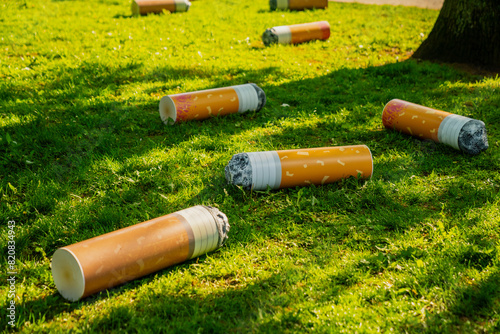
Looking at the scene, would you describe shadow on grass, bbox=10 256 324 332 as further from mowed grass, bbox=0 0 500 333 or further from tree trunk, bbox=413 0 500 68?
tree trunk, bbox=413 0 500 68

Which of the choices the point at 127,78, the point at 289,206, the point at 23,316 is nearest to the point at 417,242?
the point at 289,206

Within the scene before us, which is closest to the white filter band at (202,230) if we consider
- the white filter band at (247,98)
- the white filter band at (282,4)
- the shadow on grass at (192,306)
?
the shadow on grass at (192,306)

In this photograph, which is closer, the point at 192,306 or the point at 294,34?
the point at 192,306

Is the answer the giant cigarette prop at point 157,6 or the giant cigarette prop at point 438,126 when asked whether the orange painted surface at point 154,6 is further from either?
the giant cigarette prop at point 438,126

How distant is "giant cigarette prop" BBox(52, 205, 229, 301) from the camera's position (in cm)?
282

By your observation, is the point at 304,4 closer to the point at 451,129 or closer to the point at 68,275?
the point at 451,129

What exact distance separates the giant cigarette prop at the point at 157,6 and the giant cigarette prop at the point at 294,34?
3218 mm

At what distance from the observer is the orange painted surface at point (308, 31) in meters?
8.51

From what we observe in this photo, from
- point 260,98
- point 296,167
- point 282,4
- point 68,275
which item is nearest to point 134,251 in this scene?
point 68,275

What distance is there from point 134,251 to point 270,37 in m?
6.21

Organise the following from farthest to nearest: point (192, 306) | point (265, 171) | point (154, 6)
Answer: point (154, 6), point (265, 171), point (192, 306)

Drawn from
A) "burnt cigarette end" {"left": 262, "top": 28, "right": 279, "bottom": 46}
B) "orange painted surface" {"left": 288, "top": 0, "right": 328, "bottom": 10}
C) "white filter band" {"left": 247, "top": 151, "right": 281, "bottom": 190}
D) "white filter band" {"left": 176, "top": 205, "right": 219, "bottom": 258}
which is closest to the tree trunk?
"burnt cigarette end" {"left": 262, "top": 28, "right": 279, "bottom": 46}

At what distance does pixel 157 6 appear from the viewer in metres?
10.5

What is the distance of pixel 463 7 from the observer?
Answer: 705 centimetres
